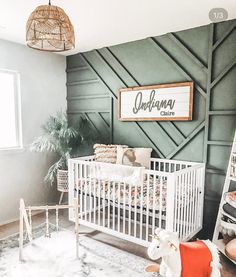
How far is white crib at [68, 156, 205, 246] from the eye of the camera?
2.31m

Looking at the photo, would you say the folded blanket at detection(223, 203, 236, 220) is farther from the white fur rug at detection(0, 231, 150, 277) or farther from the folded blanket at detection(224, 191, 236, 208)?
the white fur rug at detection(0, 231, 150, 277)

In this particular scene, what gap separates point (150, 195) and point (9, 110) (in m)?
2.19

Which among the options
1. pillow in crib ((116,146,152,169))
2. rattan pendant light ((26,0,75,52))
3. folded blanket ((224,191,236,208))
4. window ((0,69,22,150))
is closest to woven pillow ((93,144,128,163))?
pillow in crib ((116,146,152,169))

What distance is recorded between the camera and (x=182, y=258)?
5.97 feet

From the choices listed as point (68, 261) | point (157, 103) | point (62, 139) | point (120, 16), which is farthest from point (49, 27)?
point (68, 261)

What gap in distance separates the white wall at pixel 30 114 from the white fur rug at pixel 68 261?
960mm

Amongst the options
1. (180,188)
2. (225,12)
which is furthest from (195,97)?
(180,188)

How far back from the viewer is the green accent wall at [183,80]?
103 inches

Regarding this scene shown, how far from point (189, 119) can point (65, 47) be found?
62.6 inches

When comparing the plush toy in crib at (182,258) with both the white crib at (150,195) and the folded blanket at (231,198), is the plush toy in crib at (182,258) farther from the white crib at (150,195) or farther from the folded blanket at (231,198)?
the folded blanket at (231,198)

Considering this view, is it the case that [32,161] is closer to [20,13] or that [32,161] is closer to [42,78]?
[42,78]

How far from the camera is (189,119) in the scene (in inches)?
111

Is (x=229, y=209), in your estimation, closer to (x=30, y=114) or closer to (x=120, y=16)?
(x=120, y=16)

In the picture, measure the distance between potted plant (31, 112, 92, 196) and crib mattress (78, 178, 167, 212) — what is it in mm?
567
